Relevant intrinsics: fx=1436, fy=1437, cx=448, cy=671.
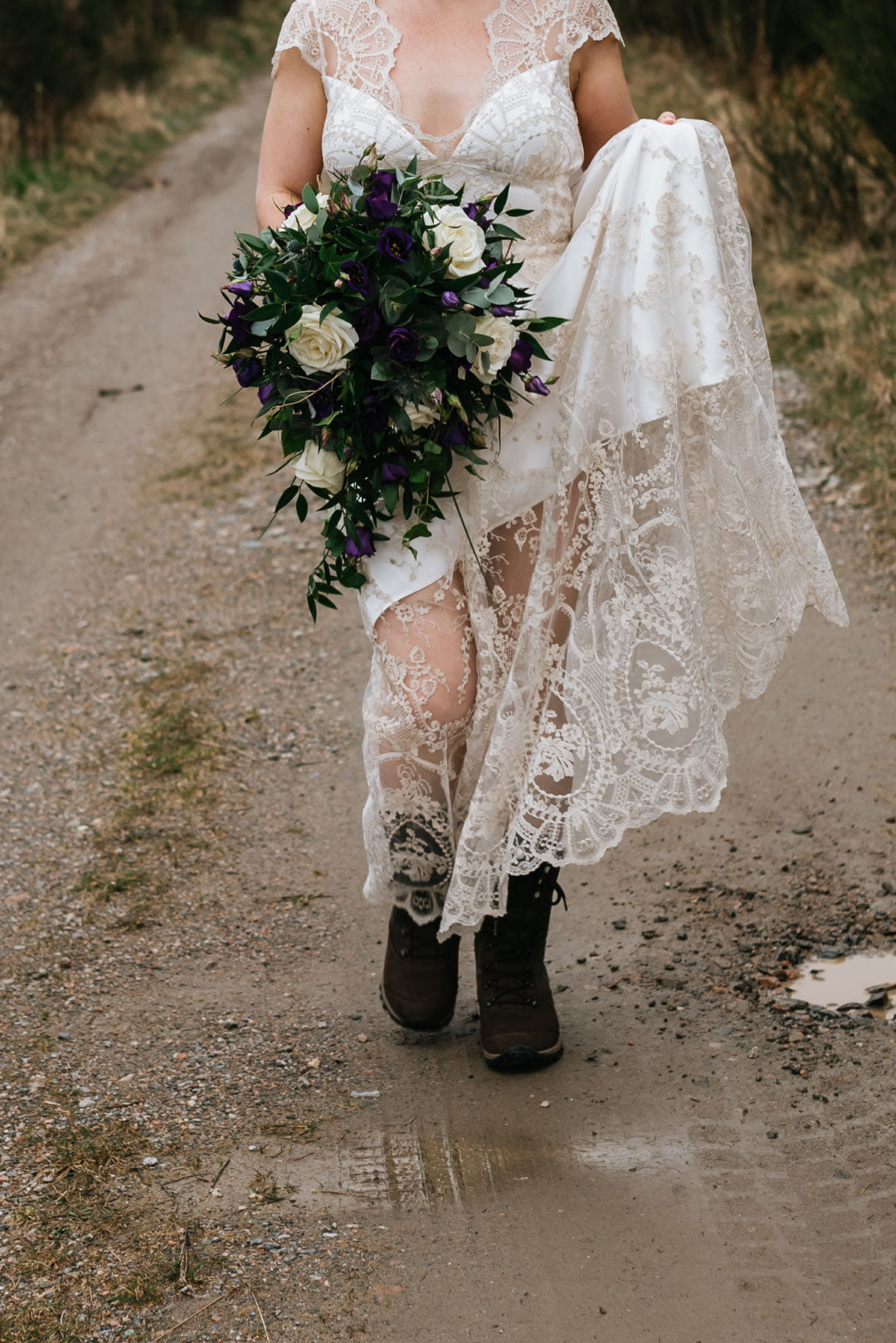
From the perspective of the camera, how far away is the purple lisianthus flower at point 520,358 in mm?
2523

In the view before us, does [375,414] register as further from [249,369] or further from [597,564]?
[597,564]

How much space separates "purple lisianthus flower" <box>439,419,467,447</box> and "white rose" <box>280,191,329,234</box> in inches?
16.3

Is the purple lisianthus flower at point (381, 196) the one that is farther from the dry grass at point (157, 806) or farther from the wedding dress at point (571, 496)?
the dry grass at point (157, 806)

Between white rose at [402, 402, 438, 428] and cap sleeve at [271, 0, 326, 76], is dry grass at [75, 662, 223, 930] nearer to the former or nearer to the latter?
white rose at [402, 402, 438, 428]

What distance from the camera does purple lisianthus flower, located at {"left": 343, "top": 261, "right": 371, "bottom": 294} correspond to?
2377mm

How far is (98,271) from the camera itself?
10469mm

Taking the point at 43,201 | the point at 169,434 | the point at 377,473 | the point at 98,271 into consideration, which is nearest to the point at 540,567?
the point at 377,473

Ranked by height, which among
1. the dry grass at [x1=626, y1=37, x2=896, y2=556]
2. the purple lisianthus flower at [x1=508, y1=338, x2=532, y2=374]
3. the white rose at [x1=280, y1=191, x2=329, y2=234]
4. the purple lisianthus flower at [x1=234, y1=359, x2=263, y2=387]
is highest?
the white rose at [x1=280, y1=191, x2=329, y2=234]

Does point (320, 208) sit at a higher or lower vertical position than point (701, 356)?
higher

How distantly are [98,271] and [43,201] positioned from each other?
1556 mm

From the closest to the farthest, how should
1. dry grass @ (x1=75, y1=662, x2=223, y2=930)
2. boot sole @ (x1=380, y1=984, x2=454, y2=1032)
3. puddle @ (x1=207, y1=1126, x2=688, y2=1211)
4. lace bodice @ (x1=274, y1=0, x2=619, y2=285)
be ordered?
1. puddle @ (x1=207, y1=1126, x2=688, y2=1211)
2. lace bodice @ (x1=274, y1=0, x2=619, y2=285)
3. boot sole @ (x1=380, y1=984, x2=454, y2=1032)
4. dry grass @ (x1=75, y1=662, x2=223, y2=930)

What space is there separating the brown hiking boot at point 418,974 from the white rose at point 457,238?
4.30ft

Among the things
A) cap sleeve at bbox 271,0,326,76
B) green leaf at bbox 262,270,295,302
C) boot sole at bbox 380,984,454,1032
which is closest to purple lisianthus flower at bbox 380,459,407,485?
green leaf at bbox 262,270,295,302

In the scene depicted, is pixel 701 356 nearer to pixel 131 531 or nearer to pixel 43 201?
pixel 131 531
